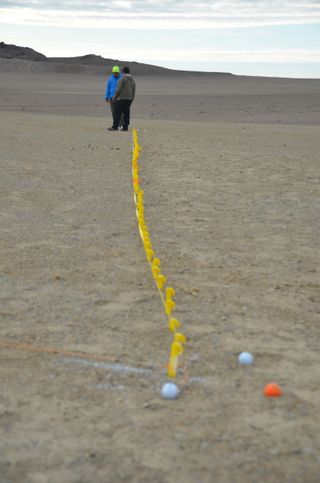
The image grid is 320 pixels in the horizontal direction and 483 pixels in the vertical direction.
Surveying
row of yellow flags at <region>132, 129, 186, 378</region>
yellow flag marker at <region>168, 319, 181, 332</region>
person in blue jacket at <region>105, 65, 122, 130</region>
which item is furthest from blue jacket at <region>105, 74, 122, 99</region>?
yellow flag marker at <region>168, 319, 181, 332</region>

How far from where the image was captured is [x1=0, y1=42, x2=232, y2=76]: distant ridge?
73.6 m

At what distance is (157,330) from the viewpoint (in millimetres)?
5375

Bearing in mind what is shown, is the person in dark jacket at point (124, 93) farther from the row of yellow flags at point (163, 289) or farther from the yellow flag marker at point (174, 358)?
the yellow flag marker at point (174, 358)

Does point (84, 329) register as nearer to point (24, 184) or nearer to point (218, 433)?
point (218, 433)

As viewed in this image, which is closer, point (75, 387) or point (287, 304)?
point (75, 387)

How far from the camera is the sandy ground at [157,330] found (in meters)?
3.77

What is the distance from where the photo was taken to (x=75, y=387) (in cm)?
449

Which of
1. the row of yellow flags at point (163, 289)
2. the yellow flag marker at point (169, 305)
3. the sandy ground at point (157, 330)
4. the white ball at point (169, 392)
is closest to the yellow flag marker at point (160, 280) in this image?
the row of yellow flags at point (163, 289)

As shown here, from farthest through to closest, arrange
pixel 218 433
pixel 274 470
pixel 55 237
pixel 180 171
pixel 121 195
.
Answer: pixel 180 171, pixel 121 195, pixel 55 237, pixel 218 433, pixel 274 470

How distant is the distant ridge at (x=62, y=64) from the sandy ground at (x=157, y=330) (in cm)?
6426

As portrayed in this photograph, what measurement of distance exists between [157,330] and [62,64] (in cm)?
7476

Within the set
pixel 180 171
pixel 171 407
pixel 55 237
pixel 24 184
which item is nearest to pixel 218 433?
pixel 171 407

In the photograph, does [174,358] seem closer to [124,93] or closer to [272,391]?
[272,391]

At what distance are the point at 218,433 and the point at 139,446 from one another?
15.4 inches
